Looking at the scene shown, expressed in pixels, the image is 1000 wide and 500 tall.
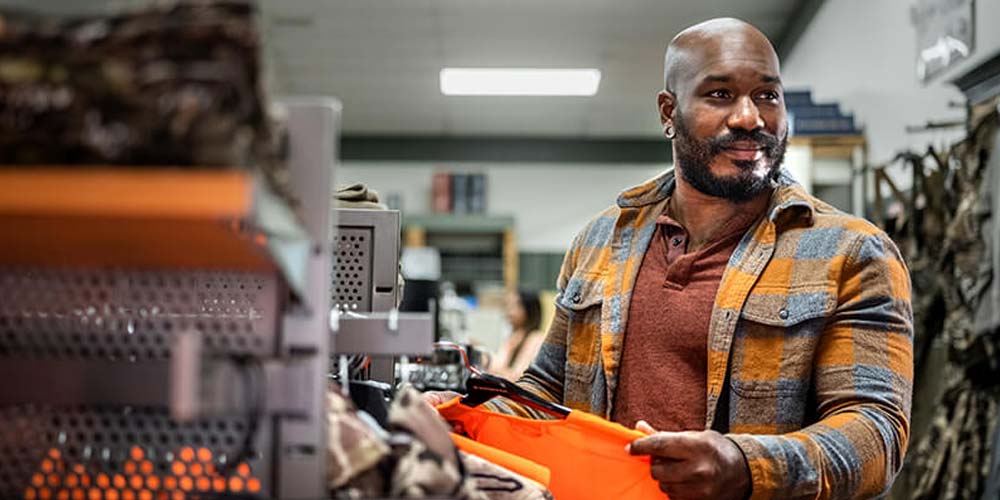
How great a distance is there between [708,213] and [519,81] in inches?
268

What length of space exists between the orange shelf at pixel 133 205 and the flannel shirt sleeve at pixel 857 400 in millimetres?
888

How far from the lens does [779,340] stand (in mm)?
1694

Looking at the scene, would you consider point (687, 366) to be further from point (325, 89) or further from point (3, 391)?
point (325, 89)

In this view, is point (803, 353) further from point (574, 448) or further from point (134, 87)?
point (134, 87)

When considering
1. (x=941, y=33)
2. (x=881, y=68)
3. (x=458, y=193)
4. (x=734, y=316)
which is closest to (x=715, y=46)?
(x=734, y=316)

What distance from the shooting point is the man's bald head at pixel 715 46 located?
184 cm

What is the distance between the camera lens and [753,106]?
1.83 metres

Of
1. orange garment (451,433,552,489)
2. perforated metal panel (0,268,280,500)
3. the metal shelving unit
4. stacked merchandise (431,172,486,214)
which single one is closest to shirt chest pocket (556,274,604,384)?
orange garment (451,433,552,489)

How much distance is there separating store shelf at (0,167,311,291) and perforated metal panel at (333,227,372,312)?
2.79ft

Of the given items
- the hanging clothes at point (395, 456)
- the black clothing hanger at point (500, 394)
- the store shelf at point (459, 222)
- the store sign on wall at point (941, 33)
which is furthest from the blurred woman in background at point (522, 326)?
the hanging clothes at point (395, 456)

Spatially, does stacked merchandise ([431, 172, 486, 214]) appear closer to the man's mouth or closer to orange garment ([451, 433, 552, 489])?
the man's mouth

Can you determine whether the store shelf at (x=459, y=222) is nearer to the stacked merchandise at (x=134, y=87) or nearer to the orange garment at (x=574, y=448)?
the orange garment at (x=574, y=448)

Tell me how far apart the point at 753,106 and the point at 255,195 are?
1324 mm

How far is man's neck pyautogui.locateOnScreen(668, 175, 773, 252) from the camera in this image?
1.88 metres
